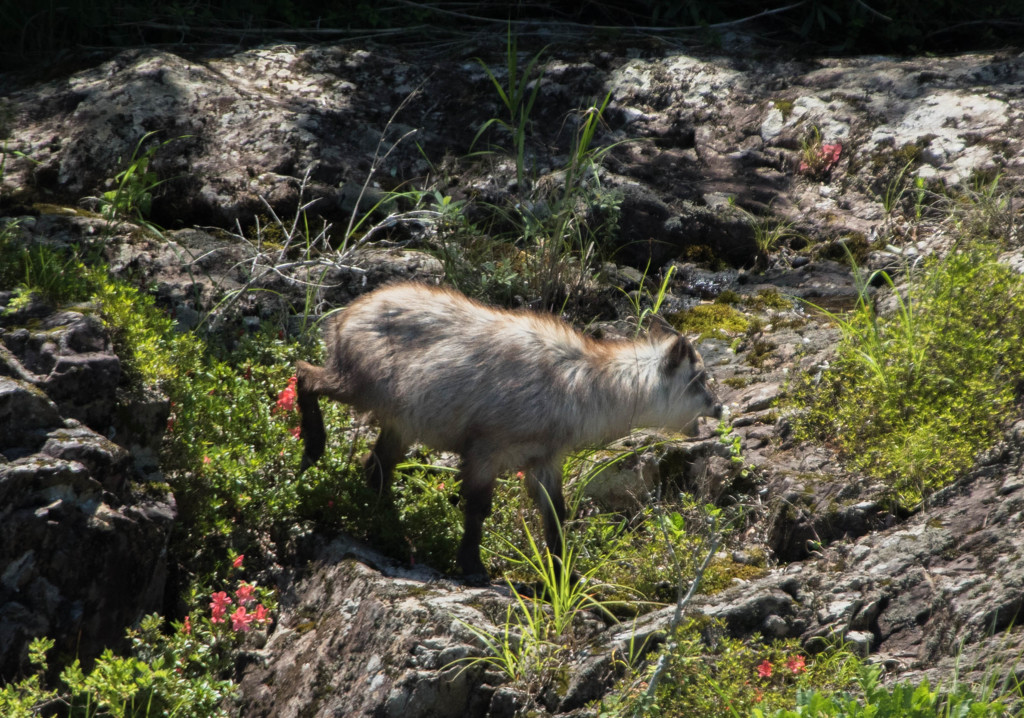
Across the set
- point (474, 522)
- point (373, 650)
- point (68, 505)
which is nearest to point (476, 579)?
point (474, 522)

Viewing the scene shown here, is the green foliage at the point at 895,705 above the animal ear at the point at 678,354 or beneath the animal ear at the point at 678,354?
beneath

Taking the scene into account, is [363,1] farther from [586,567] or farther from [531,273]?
[586,567]

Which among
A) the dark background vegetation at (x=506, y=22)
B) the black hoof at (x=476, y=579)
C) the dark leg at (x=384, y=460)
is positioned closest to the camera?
the black hoof at (x=476, y=579)

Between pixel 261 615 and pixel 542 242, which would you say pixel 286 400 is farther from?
pixel 542 242

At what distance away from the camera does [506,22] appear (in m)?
8.55

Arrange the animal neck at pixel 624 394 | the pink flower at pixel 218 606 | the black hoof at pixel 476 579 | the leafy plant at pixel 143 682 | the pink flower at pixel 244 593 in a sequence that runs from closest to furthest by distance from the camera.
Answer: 1. the leafy plant at pixel 143 682
2. the pink flower at pixel 218 606
3. the pink flower at pixel 244 593
4. the black hoof at pixel 476 579
5. the animal neck at pixel 624 394

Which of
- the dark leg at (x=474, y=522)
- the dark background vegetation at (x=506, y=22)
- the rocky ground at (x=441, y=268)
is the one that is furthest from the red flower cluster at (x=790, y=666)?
the dark background vegetation at (x=506, y=22)

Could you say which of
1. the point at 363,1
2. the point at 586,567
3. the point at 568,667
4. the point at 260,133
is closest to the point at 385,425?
the point at 586,567

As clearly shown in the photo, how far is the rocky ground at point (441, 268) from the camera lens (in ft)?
12.6

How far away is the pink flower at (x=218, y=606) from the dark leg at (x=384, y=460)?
1.03 m

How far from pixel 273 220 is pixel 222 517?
271 centimetres

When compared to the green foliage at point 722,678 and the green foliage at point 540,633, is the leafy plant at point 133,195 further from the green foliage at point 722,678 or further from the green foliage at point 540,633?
the green foliage at point 722,678

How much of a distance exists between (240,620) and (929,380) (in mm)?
3539

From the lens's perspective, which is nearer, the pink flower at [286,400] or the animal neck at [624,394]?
the animal neck at [624,394]
